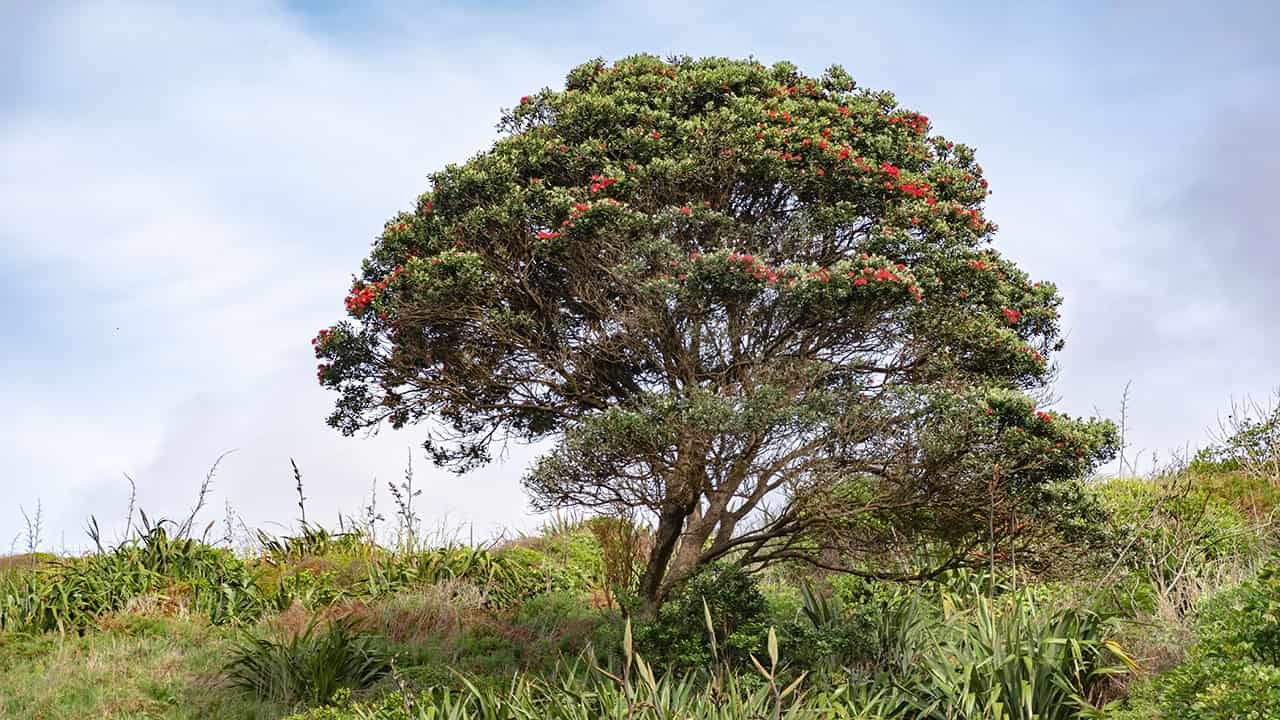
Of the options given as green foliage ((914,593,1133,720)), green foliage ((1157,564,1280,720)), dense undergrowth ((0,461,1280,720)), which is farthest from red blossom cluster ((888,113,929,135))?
green foliage ((1157,564,1280,720))

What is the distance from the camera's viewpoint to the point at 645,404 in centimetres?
904

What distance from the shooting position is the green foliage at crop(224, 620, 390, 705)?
9.59 m

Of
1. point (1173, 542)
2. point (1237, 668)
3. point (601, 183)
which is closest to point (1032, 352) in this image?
point (1173, 542)

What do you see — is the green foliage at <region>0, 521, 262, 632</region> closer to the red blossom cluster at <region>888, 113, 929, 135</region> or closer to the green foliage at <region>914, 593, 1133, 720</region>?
the green foliage at <region>914, 593, 1133, 720</region>

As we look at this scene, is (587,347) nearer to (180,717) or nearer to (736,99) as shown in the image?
(736,99)

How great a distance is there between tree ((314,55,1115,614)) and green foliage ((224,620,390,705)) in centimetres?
259

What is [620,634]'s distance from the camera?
935 centimetres

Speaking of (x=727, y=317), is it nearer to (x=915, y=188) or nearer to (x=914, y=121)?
(x=915, y=188)

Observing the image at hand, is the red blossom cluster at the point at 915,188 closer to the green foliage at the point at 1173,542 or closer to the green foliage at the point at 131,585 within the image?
the green foliage at the point at 1173,542

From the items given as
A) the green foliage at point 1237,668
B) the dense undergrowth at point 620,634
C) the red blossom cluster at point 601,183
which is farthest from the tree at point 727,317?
the green foliage at point 1237,668

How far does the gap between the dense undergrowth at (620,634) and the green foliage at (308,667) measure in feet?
0.07

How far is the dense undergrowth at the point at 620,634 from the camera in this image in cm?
739

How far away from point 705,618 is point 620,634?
2.68 ft

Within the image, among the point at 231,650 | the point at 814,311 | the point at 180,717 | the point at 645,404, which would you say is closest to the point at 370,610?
the point at 231,650
